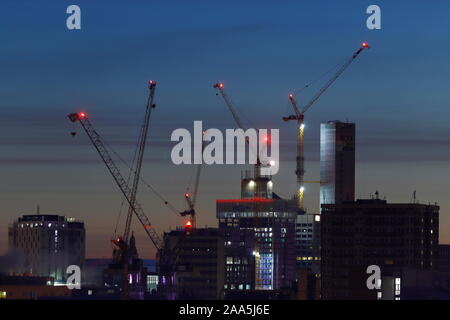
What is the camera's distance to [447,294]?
185m
